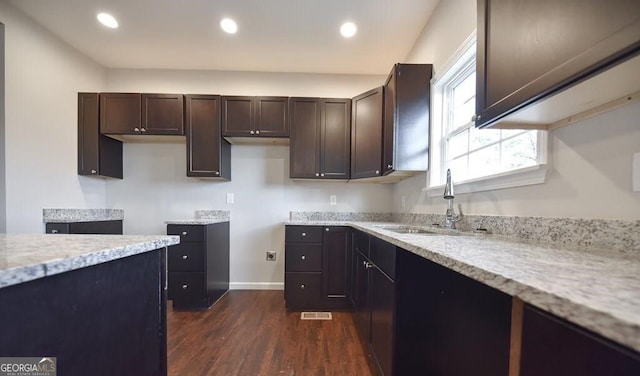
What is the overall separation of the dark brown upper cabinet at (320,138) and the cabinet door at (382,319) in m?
1.47

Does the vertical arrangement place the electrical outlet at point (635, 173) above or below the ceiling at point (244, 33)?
below

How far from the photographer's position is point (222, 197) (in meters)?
3.22

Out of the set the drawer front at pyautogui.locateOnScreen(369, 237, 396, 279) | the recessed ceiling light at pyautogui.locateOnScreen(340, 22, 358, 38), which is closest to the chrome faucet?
the drawer front at pyautogui.locateOnScreen(369, 237, 396, 279)

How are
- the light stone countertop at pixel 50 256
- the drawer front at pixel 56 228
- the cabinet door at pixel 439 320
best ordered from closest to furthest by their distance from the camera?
1. the light stone countertop at pixel 50 256
2. the cabinet door at pixel 439 320
3. the drawer front at pixel 56 228

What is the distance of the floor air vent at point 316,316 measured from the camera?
2.41m

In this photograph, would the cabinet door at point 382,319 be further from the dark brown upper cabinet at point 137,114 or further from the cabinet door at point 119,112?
the cabinet door at point 119,112

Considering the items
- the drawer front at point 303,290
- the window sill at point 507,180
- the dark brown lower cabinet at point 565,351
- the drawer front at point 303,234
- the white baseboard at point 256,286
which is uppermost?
the window sill at point 507,180

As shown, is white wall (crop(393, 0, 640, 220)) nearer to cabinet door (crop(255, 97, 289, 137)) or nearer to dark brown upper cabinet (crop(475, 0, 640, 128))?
dark brown upper cabinet (crop(475, 0, 640, 128))

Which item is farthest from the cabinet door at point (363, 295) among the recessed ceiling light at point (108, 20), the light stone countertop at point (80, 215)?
the recessed ceiling light at point (108, 20)

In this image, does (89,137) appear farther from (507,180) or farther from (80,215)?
(507,180)

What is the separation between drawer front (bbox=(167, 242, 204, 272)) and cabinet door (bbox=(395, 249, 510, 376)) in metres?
2.09

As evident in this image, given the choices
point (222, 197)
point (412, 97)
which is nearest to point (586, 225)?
point (412, 97)

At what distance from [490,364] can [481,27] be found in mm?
1326

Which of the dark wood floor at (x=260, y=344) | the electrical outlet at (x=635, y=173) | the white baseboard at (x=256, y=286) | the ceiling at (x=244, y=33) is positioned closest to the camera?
the electrical outlet at (x=635, y=173)
